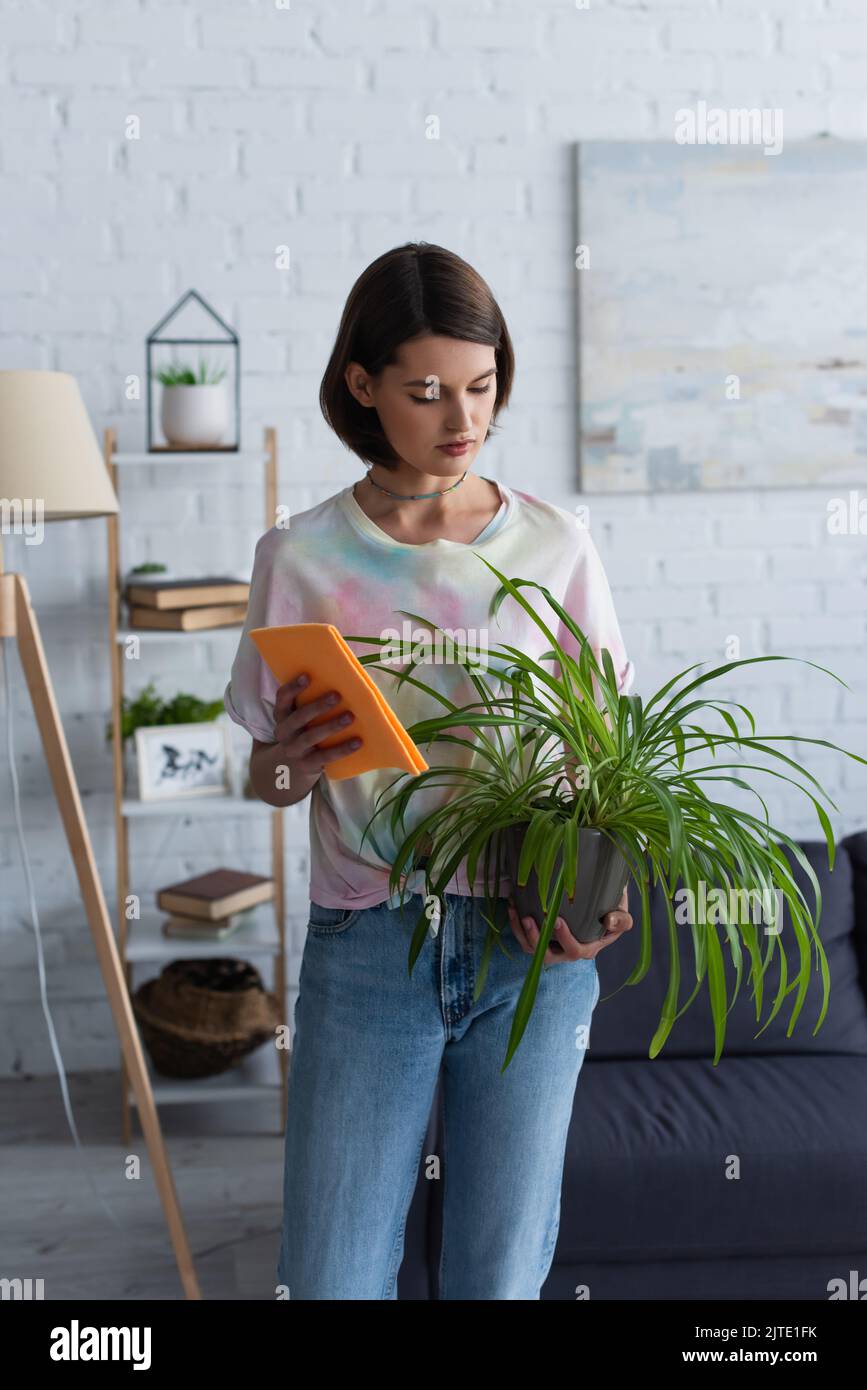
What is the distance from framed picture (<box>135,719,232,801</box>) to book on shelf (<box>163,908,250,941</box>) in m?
0.26

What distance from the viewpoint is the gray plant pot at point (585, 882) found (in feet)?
3.64

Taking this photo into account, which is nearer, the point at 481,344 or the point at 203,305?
the point at 481,344

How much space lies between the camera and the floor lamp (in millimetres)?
1826

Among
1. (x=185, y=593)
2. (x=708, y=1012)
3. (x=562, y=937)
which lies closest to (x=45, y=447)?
(x=185, y=593)

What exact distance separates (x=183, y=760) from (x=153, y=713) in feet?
0.39

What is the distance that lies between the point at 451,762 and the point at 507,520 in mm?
231

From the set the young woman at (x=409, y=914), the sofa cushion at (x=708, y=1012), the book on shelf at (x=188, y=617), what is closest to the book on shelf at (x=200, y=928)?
the book on shelf at (x=188, y=617)

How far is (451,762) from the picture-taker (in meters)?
1.19

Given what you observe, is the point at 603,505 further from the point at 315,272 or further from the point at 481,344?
the point at 481,344

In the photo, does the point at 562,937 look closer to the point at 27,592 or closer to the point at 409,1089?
the point at 409,1089

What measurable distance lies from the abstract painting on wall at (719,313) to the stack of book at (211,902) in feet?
3.69

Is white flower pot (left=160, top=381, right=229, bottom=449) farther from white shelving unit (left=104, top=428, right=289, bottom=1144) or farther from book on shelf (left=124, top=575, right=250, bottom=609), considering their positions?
book on shelf (left=124, top=575, right=250, bottom=609)
